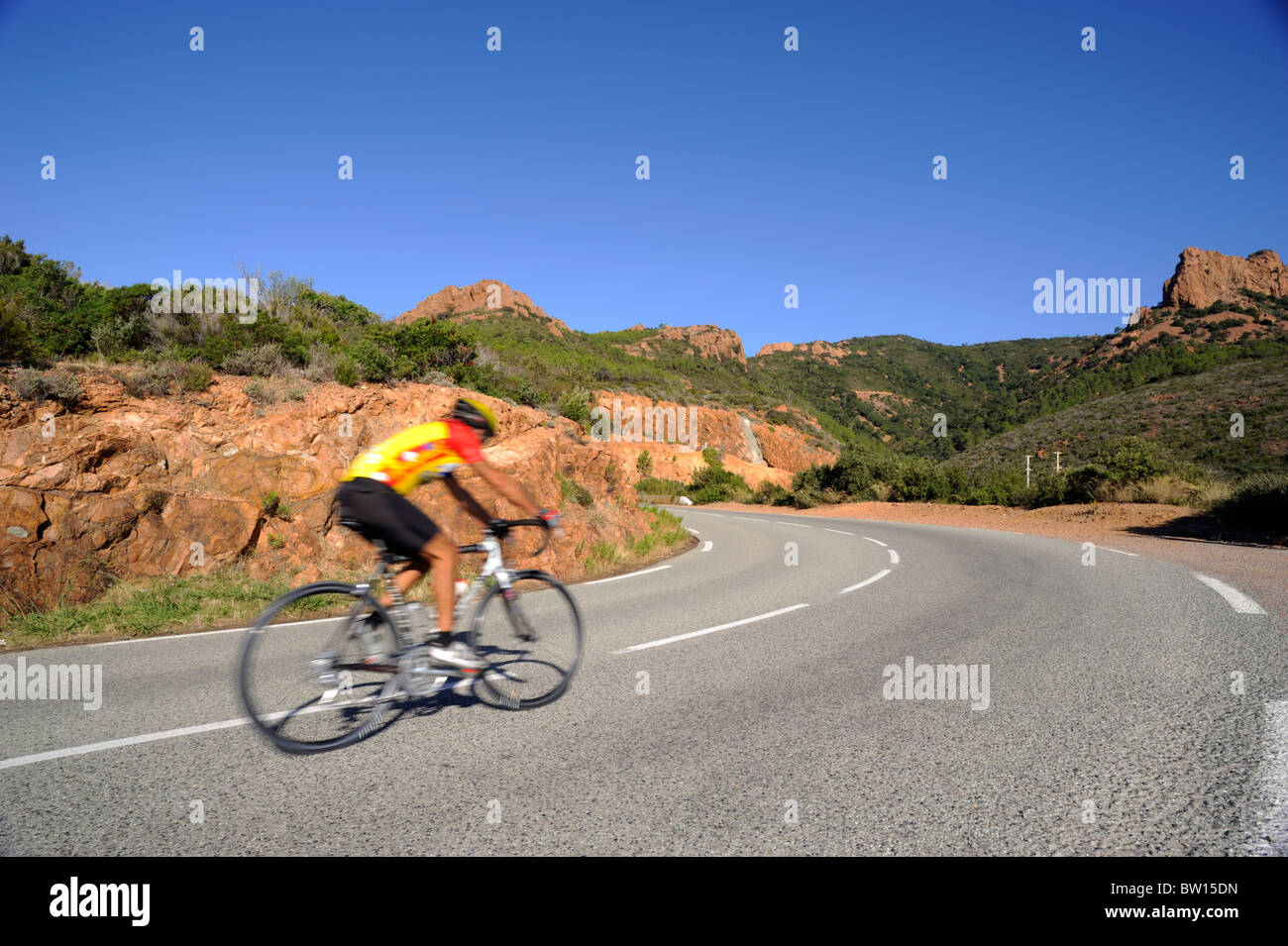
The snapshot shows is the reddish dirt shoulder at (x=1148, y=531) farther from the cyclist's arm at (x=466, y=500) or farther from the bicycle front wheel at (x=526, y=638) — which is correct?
the cyclist's arm at (x=466, y=500)

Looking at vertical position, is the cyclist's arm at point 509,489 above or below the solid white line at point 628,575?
above

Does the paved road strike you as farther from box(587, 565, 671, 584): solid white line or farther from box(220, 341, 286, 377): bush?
box(220, 341, 286, 377): bush

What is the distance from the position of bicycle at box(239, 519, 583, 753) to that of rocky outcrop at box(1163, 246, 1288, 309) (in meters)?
99.1

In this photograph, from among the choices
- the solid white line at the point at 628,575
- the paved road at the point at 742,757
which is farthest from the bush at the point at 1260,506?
the solid white line at the point at 628,575

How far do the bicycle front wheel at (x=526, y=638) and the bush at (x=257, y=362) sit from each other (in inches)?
416

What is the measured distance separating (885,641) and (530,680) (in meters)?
3.13

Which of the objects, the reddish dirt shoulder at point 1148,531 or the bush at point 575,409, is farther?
the bush at point 575,409

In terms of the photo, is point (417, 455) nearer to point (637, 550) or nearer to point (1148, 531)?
point (637, 550)

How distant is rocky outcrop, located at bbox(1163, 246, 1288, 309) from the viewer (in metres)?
77.4

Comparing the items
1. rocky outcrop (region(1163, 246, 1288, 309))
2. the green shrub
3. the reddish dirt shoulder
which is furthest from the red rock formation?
the reddish dirt shoulder

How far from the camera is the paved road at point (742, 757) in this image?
244cm

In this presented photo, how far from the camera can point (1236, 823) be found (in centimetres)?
236
